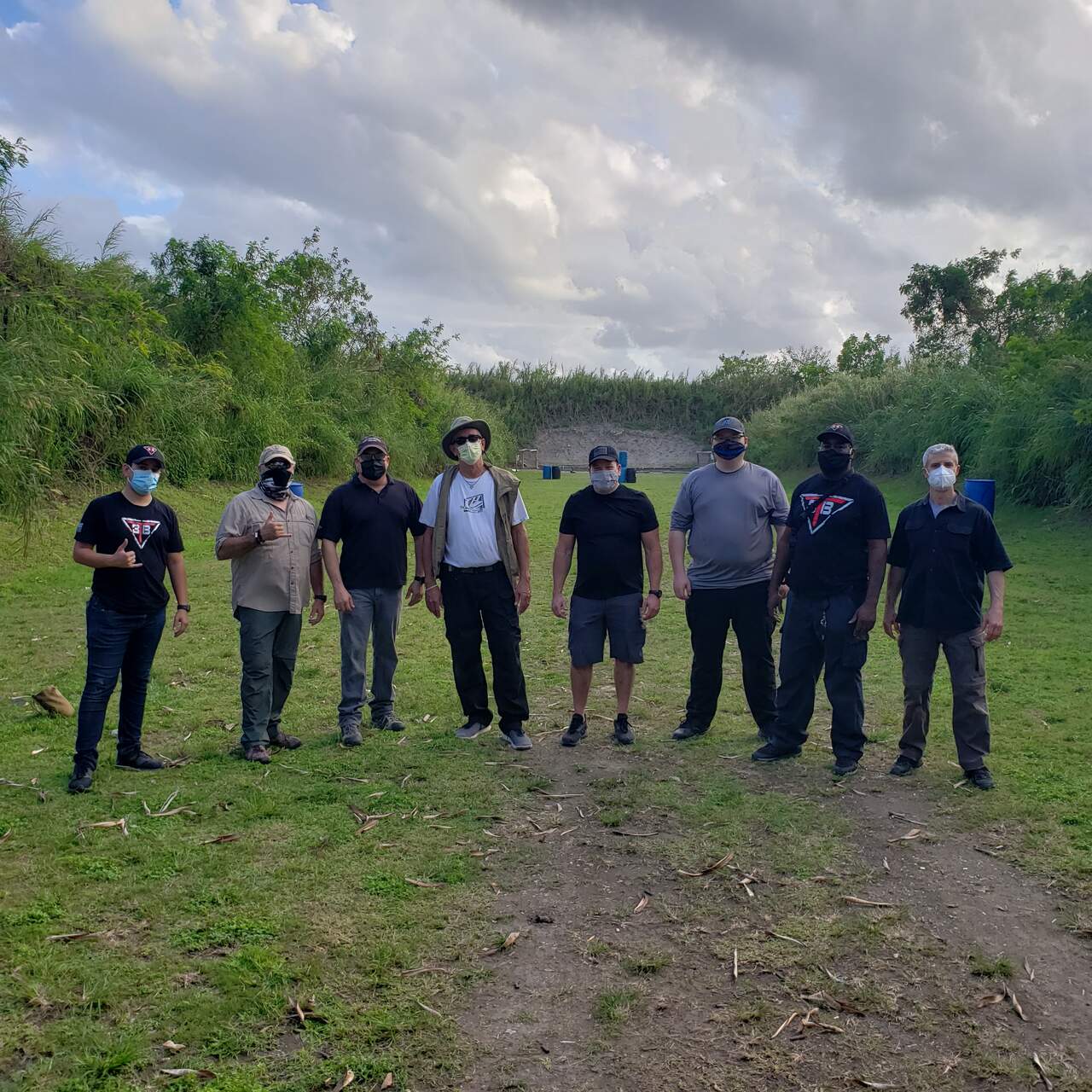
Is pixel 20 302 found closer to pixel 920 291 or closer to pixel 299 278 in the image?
pixel 299 278

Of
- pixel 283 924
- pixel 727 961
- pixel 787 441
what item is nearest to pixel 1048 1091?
pixel 727 961

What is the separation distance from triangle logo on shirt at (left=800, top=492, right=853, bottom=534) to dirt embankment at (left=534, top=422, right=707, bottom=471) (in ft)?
173

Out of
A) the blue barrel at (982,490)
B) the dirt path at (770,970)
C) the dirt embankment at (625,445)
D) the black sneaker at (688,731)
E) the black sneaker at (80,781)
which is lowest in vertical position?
the dirt path at (770,970)

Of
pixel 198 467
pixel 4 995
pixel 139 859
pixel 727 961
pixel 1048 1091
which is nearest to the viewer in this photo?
pixel 1048 1091

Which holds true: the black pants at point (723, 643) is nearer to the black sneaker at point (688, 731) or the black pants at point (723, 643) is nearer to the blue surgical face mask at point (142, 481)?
the black sneaker at point (688, 731)

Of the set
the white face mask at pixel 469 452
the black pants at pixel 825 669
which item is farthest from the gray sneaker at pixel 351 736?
the black pants at pixel 825 669

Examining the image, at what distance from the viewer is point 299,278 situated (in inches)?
1378

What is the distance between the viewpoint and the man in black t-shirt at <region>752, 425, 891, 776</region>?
231 inches

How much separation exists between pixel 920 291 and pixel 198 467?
3593 centimetres

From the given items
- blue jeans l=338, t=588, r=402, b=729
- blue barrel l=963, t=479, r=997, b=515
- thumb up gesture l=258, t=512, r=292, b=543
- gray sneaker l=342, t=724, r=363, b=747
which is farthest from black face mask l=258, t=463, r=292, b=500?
blue barrel l=963, t=479, r=997, b=515

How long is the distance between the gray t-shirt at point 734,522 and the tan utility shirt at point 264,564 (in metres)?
2.34

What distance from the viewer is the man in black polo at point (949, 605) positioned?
5664mm

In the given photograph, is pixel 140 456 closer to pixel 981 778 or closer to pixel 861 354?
pixel 981 778

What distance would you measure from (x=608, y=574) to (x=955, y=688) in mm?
2108
